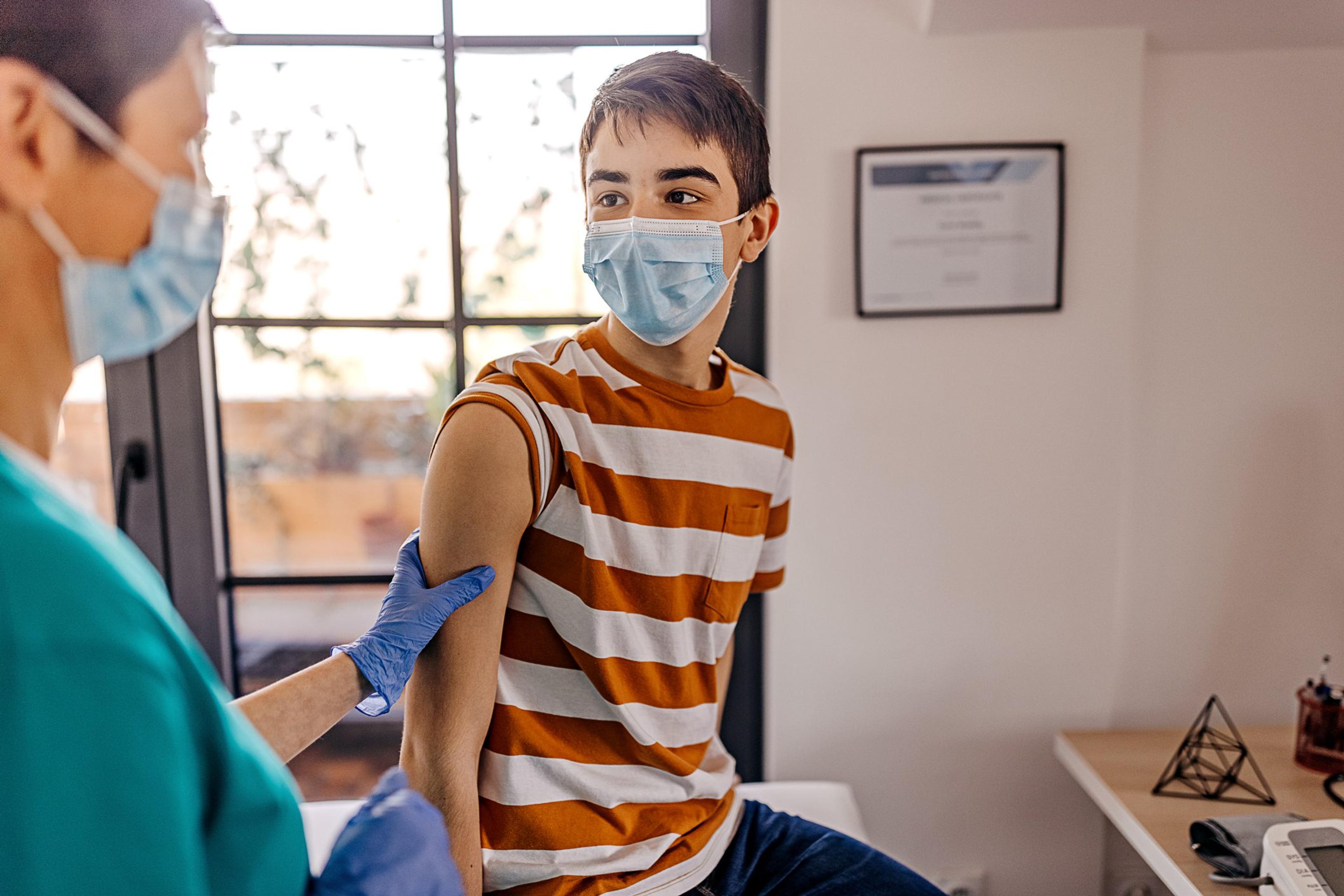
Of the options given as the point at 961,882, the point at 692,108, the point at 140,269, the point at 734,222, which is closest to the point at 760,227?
the point at 734,222

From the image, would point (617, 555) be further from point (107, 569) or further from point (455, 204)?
point (455, 204)

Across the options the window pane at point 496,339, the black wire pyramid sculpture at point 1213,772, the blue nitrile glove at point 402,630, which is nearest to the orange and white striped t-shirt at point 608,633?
the blue nitrile glove at point 402,630

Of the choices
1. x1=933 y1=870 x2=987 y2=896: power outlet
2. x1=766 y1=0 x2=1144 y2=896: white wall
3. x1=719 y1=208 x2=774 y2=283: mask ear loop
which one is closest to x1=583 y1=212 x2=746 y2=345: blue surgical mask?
x1=719 y1=208 x2=774 y2=283: mask ear loop

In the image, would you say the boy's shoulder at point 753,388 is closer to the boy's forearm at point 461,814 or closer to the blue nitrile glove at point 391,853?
the boy's forearm at point 461,814

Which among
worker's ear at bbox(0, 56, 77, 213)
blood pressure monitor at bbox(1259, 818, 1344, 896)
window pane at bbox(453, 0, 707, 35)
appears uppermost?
window pane at bbox(453, 0, 707, 35)

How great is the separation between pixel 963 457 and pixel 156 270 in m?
Result: 1.36

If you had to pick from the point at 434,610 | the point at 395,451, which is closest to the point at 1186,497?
Result: the point at 434,610

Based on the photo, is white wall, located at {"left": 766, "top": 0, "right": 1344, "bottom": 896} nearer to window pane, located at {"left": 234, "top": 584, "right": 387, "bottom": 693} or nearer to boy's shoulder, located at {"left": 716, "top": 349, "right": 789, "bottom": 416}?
boy's shoulder, located at {"left": 716, "top": 349, "right": 789, "bottom": 416}

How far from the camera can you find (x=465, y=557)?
988 millimetres

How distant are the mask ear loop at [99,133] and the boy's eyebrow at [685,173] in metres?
0.60

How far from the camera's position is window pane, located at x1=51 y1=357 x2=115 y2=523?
1668 millimetres

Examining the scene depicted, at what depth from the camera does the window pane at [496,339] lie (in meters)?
1.69

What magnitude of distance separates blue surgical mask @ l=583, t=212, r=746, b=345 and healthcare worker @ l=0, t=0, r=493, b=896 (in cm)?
50

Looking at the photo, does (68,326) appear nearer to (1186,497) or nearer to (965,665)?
(965,665)
